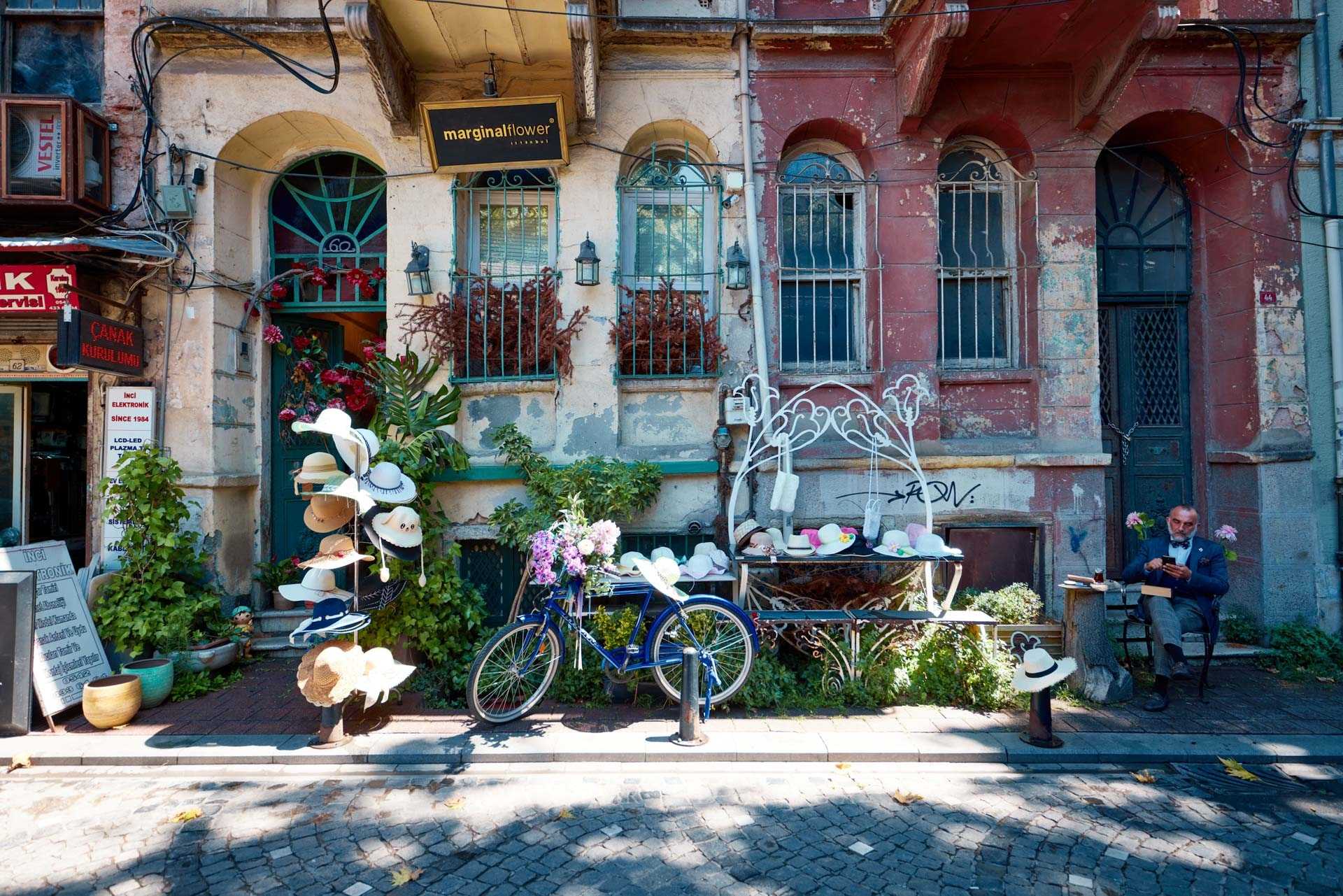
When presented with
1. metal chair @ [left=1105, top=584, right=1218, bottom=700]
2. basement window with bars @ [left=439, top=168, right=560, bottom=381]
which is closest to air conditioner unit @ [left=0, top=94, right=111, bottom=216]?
basement window with bars @ [left=439, top=168, right=560, bottom=381]

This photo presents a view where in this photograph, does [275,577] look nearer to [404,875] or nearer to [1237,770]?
[404,875]

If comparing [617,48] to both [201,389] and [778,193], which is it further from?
[201,389]

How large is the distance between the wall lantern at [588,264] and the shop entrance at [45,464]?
5.46m

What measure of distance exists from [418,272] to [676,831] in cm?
567

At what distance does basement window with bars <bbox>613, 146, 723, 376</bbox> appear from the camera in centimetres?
732

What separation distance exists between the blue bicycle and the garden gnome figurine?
9.42ft

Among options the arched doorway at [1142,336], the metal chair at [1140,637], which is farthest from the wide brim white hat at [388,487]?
the arched doorway at [1142,336]

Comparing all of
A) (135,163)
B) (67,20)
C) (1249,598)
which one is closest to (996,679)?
(1249,598)

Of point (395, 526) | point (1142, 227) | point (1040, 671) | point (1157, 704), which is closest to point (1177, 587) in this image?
point (1157, 704)

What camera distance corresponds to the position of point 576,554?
5.40 metres

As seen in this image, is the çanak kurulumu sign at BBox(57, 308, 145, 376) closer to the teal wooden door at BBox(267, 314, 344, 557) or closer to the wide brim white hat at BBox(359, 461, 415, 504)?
the teal wooden door at BBox(267, 314, 344, 557)

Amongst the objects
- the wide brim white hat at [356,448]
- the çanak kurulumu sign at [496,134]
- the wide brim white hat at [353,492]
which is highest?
the çanak kurulumu sign at [496,134]

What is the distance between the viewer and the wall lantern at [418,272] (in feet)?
23.4

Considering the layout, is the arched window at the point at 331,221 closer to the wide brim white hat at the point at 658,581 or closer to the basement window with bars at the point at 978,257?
the wide brim white hat at the point at 658,581
